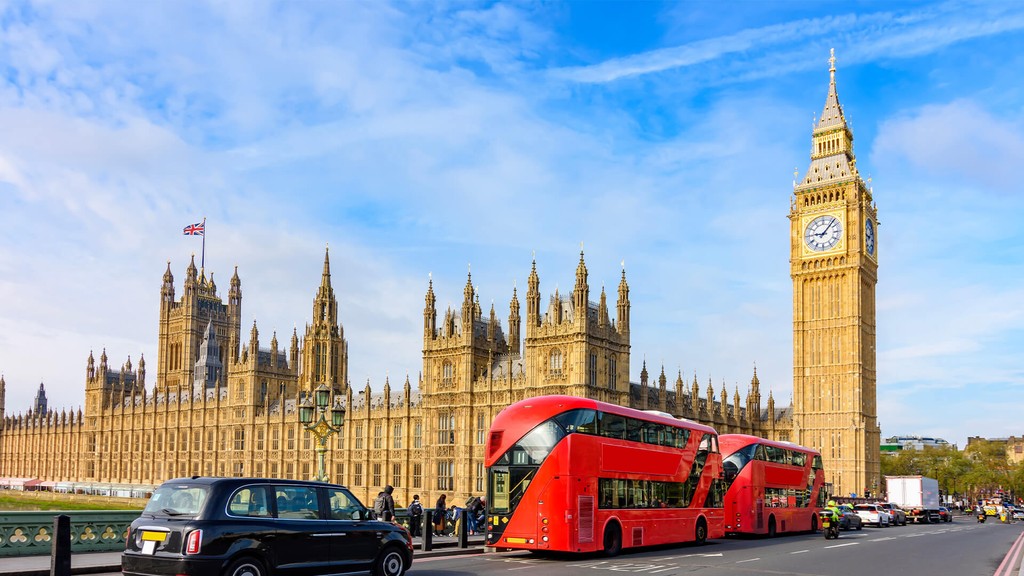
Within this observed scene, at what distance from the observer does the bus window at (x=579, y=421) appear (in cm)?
2539

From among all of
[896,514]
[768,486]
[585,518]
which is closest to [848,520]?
[768,486]

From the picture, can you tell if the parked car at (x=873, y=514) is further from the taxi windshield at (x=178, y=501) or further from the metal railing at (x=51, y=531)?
the taxi windshield at (x=178, y=501)

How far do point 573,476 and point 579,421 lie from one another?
1.49 metres

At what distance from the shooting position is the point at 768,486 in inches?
1507

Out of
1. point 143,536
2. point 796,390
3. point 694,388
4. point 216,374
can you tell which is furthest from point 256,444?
point 143,536

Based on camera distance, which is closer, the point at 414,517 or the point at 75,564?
the point at 75,564

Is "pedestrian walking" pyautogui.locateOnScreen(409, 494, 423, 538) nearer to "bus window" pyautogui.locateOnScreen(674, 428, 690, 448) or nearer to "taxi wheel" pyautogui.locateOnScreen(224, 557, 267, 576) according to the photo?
"bus window" pyautogui.locateOnScreen(674, 428, 690, 448)

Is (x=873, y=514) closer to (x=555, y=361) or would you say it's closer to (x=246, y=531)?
(x=555, y=361)

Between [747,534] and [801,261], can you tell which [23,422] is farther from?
[747,534]

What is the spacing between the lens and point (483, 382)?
69.0 meters

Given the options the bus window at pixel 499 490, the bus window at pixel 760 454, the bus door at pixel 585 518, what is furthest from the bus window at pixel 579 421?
the bus window at pixel 760 454

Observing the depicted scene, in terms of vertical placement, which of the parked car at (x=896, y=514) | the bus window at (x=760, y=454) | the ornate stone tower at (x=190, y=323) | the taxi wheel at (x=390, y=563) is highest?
the ornate stone tower at (x=190, y=323)

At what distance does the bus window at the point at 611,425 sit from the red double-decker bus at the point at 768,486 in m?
10.5

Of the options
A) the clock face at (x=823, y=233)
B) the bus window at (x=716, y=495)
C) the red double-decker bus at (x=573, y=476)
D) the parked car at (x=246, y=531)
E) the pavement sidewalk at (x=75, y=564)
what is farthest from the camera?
the clock face at (x=823, y=233)
